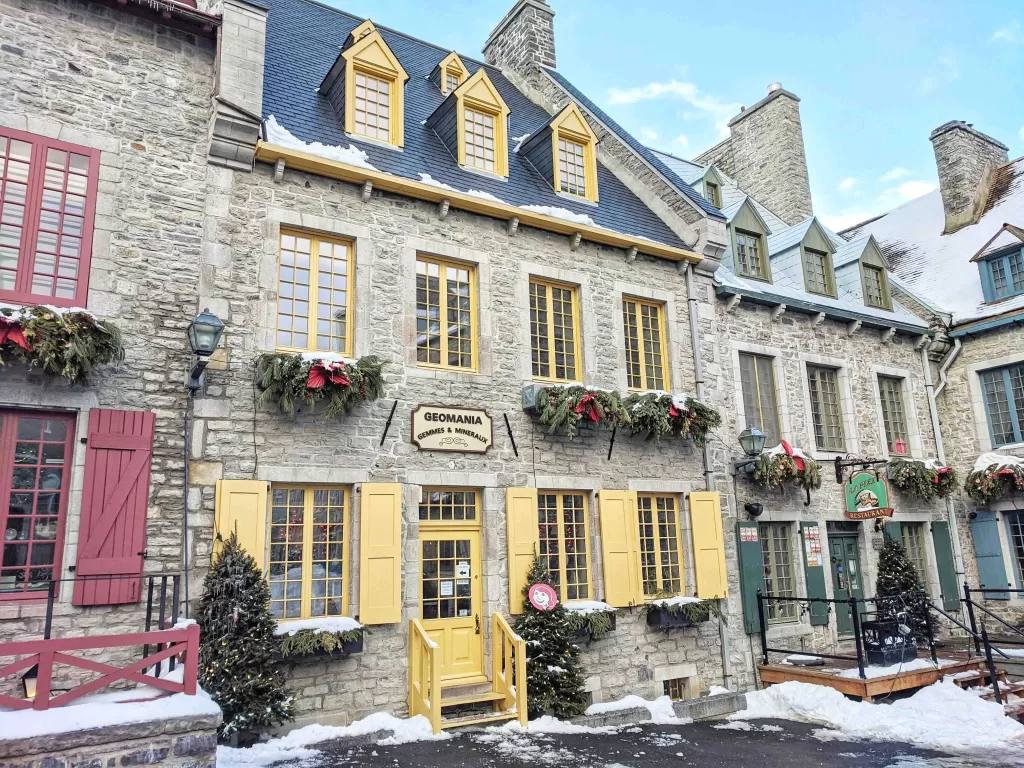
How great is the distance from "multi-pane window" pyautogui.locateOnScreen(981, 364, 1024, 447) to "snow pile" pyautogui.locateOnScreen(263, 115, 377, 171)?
1221 centimetres

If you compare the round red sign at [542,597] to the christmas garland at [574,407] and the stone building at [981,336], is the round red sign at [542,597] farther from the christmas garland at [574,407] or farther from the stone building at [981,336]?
the stone building at [981,336]

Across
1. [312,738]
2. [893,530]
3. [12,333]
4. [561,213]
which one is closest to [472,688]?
[312,738]

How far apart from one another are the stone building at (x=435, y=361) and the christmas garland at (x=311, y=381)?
48 millimetres

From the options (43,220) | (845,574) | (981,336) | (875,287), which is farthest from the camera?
(875,287)

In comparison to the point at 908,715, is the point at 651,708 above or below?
above

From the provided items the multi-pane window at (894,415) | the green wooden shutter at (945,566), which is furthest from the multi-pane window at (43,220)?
the green wooden shutter at (945,566)

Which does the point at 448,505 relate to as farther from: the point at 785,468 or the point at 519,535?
the point at 785,468

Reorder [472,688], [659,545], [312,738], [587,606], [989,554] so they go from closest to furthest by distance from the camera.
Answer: [312,738], [472,688], [587,606], [659,545], [989,554]

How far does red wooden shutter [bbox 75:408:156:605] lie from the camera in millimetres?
6758

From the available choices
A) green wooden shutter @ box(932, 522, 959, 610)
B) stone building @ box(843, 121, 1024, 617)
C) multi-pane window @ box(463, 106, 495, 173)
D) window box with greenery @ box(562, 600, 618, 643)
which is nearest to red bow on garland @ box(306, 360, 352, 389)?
window box with greenery @ box(562, 600, 618, 643)

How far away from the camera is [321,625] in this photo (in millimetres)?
7617

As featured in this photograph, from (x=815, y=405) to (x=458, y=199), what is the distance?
7.40 metres

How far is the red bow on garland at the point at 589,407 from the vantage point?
9594mm

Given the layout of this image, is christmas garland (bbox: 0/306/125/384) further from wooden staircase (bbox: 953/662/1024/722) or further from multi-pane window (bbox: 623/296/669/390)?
wooden staircase (bbox: 953/662/1024/722)
